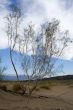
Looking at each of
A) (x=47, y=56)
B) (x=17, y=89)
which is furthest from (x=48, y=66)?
(x=17, y=89)

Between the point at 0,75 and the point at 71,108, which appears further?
the point at 0,75

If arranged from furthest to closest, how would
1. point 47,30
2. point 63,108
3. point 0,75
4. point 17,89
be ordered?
point 0,75, point 17,89, point 47,30, point 63,108

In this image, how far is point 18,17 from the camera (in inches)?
1219

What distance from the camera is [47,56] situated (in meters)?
31.0

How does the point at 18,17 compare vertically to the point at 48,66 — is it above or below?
above

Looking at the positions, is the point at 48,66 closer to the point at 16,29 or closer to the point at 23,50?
the point at 23,50

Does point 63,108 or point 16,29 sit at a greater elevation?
point 16,29

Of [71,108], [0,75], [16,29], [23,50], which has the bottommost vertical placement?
[0,75]

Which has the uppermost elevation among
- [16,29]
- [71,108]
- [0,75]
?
[16,29]

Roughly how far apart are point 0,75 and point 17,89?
1070 cm

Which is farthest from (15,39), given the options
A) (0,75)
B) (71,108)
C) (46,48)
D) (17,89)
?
(0,75)

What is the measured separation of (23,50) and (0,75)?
1664 centimetres

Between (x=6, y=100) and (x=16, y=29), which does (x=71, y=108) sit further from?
(x=16, y=29)

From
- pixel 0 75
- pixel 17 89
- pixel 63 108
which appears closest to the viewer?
pixel 63 108
